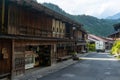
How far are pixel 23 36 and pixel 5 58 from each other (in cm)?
289

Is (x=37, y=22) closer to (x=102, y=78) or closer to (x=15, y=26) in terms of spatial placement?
(x=15, y=26)

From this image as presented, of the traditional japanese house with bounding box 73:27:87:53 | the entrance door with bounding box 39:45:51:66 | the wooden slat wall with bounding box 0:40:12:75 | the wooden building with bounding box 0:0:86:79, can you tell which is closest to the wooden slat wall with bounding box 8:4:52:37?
the wooden building with bounding box 0:0:86:79

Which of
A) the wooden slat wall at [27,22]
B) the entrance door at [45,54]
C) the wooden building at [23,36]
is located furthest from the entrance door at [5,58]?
the entrance door at [45,54]

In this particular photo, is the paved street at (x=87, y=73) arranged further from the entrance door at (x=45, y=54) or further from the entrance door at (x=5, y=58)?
the entrance door at (x=5, y=58)

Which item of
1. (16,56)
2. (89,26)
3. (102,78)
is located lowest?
(102,78)

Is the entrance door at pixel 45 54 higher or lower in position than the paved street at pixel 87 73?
higher

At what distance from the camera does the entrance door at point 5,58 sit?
18.3 metres

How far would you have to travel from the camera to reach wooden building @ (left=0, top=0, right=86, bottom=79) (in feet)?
61.4

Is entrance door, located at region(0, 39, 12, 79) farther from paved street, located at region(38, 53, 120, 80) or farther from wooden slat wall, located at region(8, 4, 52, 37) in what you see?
paved street, located at region(38, 53, 120, 80)

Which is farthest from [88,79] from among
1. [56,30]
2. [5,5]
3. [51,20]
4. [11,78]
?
[56,30]

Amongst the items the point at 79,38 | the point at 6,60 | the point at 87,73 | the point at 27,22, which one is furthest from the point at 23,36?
the point at 79,38

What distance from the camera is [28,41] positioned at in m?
22.6

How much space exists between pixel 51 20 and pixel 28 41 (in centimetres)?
921

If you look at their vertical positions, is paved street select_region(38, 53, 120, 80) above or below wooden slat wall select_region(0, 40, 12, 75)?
below
